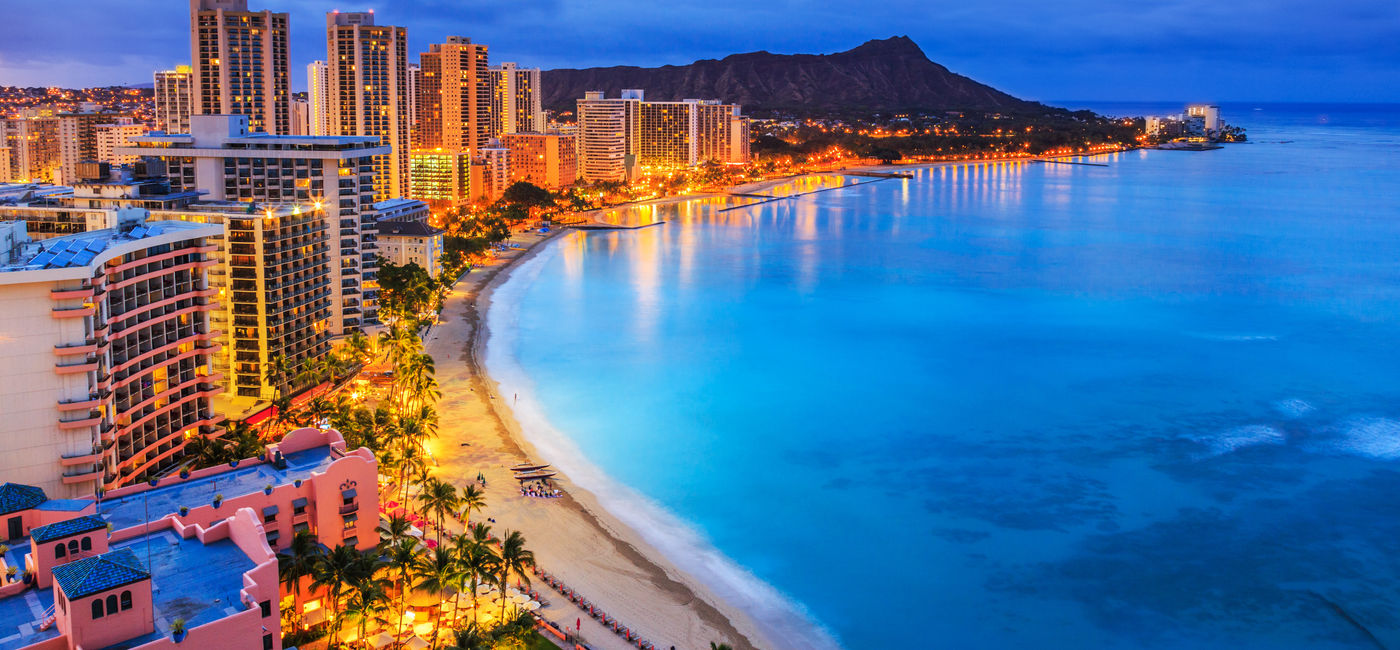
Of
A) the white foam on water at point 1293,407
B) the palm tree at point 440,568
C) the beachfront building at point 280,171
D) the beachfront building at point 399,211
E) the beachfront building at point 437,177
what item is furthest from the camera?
the beachfront building at point 437,177

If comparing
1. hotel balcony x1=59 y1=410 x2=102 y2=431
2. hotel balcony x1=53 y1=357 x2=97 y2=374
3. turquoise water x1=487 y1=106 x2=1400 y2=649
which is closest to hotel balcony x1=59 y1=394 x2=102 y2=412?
hotel balcony x1=59 y1=410 x2=102 y2=431

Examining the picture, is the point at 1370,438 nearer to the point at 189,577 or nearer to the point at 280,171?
the point at 189,577

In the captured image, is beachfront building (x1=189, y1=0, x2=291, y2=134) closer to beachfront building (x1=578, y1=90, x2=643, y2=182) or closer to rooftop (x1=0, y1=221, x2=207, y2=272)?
rooftop (x1=0, y1=221, x2=207, y2=272)

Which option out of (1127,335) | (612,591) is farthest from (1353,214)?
(612,591)

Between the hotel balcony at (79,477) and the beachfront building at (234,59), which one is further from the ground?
the beachfront building at (234,59)

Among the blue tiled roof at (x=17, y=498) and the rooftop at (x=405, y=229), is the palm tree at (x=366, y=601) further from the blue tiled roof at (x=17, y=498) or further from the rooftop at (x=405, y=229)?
the rooftop at (x=405, y=229)

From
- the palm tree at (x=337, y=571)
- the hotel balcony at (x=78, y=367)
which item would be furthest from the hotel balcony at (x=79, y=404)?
the palm tree at (x=337, y=571)

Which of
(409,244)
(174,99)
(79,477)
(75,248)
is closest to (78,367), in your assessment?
(79,477)
